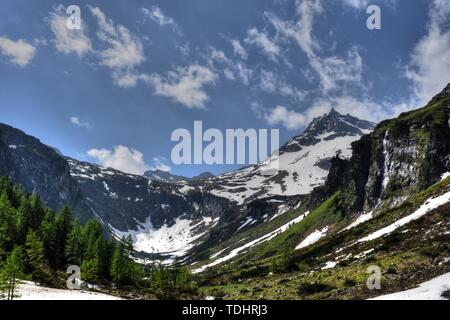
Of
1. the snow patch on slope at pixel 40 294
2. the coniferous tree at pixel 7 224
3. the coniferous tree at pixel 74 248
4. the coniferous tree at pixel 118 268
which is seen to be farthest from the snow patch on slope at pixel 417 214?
the coniferous tree at pixel 7 224

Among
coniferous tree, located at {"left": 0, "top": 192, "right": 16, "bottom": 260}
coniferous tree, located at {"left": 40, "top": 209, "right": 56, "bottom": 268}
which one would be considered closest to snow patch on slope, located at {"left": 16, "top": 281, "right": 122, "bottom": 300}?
coniferous tree, located at {"left": 0, "top": 192, "right": 16, "bottom": 260}

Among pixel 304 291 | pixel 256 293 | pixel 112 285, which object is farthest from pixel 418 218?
pixel 112 285

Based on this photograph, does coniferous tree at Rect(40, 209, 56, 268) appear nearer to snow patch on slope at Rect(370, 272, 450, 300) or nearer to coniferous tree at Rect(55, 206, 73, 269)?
coniferous tree at Rect(55, 206, 73, 269)

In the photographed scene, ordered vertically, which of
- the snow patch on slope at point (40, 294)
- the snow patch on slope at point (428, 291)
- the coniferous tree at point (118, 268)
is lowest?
the snow patch on slope at point (40, 294)

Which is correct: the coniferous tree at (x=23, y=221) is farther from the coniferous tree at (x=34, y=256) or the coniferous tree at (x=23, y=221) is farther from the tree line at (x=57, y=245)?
the coniferous tree at (x=34, y=256)

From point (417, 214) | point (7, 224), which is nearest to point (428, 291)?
point (417, 214)

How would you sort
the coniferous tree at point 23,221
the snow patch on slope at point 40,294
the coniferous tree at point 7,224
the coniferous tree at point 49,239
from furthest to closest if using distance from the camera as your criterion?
the coniferous tree at point 49,239, the coniferous tree at point 23,221, the coniferous tree at point 7,224, the snow patch on slope at point 40,294
